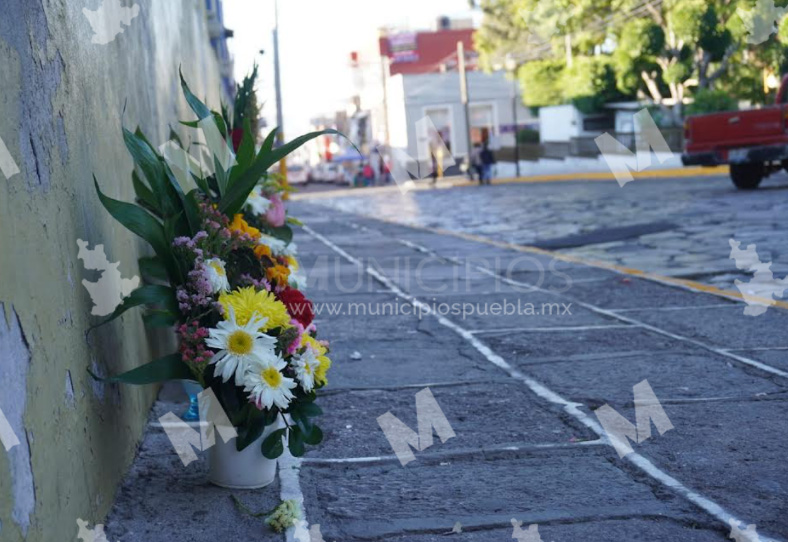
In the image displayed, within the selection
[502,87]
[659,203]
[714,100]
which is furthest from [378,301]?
[502,87]

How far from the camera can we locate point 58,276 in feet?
8.42

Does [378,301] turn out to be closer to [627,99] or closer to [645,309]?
[645,309]

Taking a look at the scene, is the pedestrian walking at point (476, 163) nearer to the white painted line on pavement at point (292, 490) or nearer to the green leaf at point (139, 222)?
the white painted line on pavement at point (292, 490)

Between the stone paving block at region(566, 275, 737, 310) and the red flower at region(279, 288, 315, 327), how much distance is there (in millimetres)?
3782

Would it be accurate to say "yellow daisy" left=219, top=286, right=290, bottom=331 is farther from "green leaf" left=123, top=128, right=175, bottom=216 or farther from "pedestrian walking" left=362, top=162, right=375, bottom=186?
"pedestrian walking" left=362, top=162, right=375, bottom=186

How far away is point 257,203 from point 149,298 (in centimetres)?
191

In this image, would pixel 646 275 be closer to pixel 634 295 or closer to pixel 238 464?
pixel 634 295

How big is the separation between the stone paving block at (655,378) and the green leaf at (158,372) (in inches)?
75.1

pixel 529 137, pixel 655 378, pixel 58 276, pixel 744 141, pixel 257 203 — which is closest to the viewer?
pixel 58 276

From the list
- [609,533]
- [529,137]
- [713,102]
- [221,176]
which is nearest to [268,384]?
[221,176]

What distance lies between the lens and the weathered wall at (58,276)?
7.09ft

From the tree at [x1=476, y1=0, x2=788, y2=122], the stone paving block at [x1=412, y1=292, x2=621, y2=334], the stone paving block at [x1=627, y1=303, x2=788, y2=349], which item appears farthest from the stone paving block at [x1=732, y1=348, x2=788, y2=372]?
the tree at [x1=476, y1=0, x2=788, y2=122]

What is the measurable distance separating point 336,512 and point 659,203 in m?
14.3

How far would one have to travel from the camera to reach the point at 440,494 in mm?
3240
